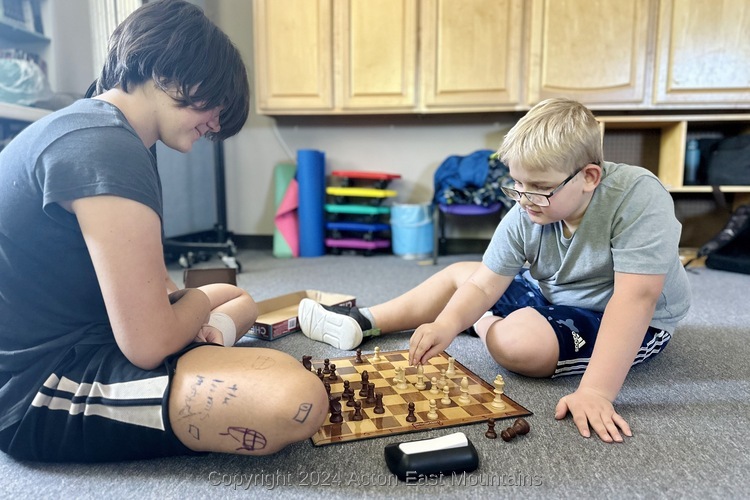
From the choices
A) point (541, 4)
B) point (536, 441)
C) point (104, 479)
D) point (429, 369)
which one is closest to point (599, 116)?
point (541, 4)

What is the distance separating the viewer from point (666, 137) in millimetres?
2857

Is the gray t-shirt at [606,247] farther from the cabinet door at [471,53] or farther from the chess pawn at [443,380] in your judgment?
the cabinet door at [471,53]

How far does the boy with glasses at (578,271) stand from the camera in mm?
928

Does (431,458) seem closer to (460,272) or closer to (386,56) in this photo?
(460,272)

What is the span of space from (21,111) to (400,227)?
1875 millimetres

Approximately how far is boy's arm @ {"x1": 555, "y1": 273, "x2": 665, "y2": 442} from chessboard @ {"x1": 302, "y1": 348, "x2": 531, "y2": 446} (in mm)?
97

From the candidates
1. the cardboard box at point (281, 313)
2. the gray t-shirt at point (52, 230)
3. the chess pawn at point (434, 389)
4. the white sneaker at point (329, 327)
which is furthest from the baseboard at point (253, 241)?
the gray t-shirt at point (52, 230)

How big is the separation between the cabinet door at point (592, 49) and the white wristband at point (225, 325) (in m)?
2.22

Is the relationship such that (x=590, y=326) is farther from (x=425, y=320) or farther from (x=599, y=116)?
(x=599, y=116)

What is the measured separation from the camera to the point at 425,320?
1446 mm

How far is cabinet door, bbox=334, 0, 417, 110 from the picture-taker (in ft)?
9.62

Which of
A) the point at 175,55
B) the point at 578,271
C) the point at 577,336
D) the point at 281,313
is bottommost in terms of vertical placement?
the point at 281,313

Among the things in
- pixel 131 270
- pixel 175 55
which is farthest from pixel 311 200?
pixel 131 270

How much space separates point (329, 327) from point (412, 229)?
5.71 feet
